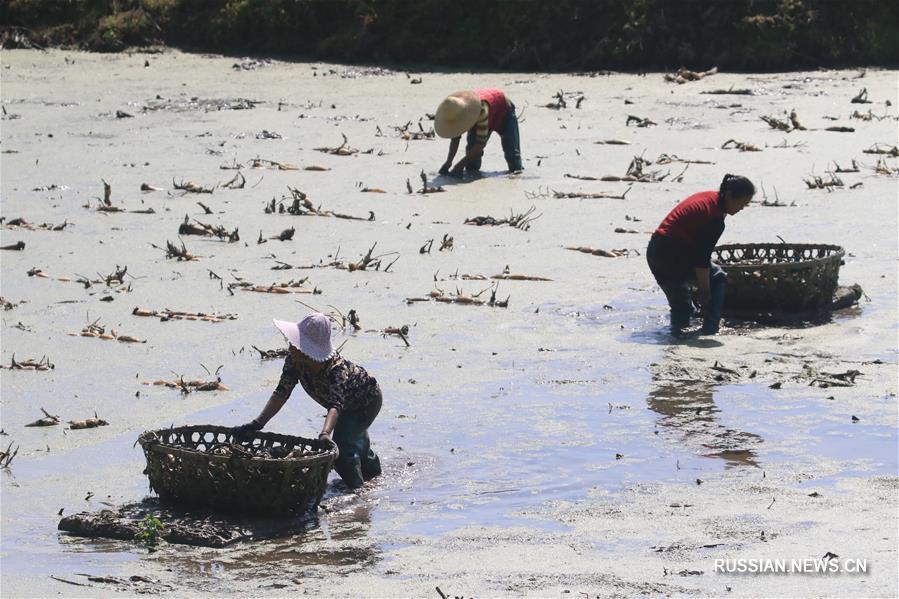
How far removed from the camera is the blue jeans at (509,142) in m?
17.0

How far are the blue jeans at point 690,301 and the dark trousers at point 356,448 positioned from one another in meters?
3.69

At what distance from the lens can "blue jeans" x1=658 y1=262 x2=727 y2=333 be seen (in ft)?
35.5

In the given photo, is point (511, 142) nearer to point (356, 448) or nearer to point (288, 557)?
point (356, 448)

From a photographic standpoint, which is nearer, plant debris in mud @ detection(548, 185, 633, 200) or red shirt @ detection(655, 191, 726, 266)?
red shirt @ detection(655, 191, 726, 266)

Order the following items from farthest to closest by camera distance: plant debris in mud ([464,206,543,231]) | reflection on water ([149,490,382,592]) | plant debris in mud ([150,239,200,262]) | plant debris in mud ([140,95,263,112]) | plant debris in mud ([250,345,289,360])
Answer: plant debris in mud ([140,95,263,112]), plant debris in mud ([464,206,543,231]), plant debris in mud ([150,239,200,262]), plant debris in mud ([250,345,289,360]), reflection on water ([149,490,382,592])

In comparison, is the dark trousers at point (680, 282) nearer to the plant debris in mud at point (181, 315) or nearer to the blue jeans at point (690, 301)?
the blue jeans at point (690, 301)

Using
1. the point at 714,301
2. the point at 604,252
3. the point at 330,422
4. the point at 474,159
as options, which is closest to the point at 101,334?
the point at 330,422

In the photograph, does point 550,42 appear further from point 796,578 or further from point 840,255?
point 796,578

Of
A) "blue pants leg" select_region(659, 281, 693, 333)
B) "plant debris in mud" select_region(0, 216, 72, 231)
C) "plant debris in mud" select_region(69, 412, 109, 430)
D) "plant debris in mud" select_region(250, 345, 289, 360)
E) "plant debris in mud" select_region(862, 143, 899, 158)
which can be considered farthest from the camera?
"plant debris in mud" select_region(862, 143, 899, 158)

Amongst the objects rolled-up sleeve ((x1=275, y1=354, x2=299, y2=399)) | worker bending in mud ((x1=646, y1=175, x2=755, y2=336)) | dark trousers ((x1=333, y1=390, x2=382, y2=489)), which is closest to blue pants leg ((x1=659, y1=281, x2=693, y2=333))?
worker bending in mud ((x1=646, y1=175, x2=755, y2=336))

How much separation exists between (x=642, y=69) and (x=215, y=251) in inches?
463

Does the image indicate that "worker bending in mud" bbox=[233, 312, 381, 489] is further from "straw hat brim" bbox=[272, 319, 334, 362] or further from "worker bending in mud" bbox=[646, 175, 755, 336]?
"worker bending in mud" bbox=[646, 175, 755, 336]

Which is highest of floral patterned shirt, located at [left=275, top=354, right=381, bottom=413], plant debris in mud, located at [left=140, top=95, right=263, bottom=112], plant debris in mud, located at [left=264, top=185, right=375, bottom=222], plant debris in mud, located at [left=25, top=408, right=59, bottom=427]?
plant debris in mud, located at [left=140, top=95, right=263, bottom=112]

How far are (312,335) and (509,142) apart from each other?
967 centimetres
